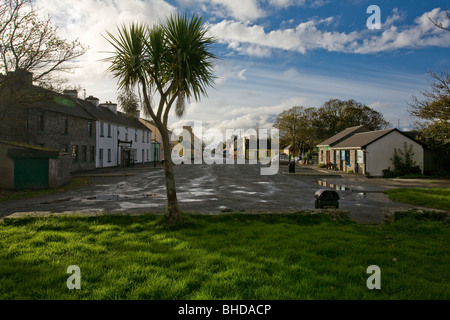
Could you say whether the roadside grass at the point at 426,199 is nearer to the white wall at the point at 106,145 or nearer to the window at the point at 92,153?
the window at the point at 92,153

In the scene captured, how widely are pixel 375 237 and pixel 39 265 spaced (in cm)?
705

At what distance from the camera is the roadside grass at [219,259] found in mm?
3865

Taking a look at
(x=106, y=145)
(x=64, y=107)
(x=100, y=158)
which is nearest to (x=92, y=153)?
(x=100, y=158)

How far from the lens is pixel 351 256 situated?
5.26m

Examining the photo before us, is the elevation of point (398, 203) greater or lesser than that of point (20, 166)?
lesser

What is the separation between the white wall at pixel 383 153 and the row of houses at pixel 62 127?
23.0 m

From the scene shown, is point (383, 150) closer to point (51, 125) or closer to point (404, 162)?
point (404, 162)

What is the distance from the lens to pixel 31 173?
17.9 m

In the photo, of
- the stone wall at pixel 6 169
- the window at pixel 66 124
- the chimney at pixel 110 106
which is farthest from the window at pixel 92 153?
the stone wall at pixel 6 169

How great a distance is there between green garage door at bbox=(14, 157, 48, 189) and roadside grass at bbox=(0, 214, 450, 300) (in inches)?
473

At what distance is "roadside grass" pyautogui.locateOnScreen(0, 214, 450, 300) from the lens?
3865mm

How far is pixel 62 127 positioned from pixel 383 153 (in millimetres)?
34827
